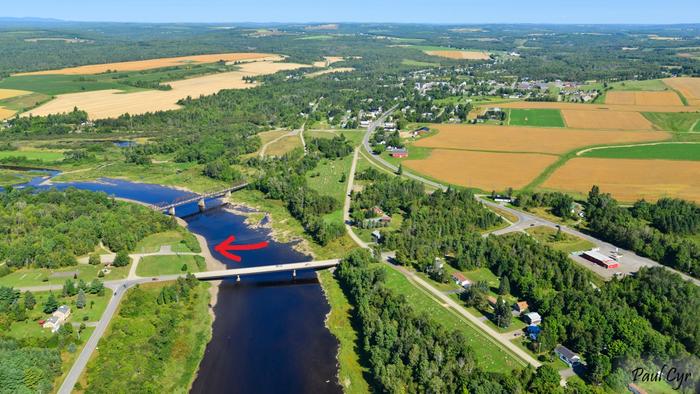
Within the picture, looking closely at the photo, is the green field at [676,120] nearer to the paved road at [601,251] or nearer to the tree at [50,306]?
the paved road at [601,251]

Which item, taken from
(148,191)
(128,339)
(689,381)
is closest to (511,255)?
(689,381)

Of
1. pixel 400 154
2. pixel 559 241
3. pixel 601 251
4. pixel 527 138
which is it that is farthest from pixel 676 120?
pixel 601 251

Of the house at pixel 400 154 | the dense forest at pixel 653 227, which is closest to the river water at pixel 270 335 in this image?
the dense forest at pixel 653 227

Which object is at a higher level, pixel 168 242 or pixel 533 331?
pixel 533 331

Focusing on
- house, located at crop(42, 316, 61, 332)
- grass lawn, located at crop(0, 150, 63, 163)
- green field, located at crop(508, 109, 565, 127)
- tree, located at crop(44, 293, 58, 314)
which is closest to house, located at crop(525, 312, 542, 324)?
house, located at crop(42, 316, 61, 332)

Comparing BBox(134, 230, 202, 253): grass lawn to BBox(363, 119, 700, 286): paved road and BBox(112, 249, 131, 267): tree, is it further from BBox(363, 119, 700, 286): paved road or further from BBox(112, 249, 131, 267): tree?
BBox(363, 119, 700, 286): paved road

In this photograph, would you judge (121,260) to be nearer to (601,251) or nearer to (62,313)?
(62,313)
